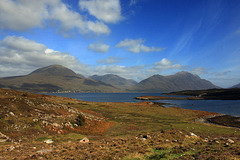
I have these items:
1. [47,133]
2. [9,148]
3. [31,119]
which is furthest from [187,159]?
[31,119]

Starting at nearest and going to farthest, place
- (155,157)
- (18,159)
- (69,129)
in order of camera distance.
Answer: (18,159), (155,157), (69,129)

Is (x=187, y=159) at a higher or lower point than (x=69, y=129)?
higher

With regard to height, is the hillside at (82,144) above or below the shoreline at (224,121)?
above

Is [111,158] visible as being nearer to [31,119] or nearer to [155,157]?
[155,157]

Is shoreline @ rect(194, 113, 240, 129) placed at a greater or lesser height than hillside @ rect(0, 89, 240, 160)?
lesser

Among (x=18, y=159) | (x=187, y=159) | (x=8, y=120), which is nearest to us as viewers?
(x=18, y=159)

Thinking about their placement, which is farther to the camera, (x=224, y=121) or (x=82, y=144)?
(x=224, y=121)

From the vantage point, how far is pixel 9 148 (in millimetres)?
16984

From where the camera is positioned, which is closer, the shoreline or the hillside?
the hillside

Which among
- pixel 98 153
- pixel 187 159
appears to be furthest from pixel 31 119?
pixel 187 159

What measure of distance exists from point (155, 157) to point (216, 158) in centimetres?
615

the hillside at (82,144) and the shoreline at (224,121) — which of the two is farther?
the shoreline at (224,121)

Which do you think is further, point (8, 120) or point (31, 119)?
point (31, 119)

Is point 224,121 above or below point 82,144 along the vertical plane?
below
